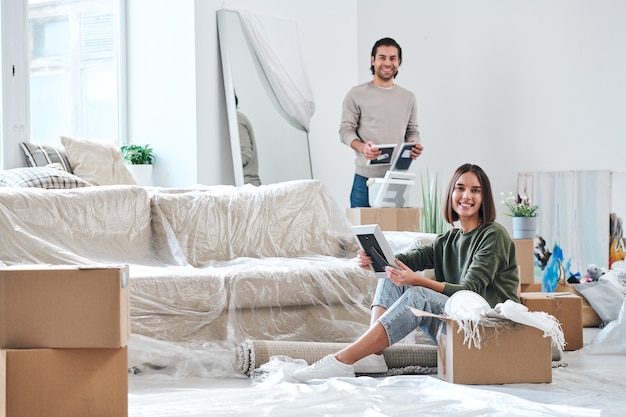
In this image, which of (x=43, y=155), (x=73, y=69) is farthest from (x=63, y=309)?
(x=73, y=69)

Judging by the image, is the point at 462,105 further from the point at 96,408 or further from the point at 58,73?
the point at 96,408

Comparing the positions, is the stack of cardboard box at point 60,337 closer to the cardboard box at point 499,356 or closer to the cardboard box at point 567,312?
the cardboard box at point 499,356

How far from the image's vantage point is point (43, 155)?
4.13 m

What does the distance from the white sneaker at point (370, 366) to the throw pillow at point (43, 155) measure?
1.96m

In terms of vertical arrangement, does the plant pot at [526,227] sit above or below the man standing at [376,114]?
below

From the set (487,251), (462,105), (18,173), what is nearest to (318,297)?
(487,251)

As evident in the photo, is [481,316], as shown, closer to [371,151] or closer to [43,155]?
[371,151]

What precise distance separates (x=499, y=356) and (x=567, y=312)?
93 cm

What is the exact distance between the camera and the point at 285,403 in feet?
8.11

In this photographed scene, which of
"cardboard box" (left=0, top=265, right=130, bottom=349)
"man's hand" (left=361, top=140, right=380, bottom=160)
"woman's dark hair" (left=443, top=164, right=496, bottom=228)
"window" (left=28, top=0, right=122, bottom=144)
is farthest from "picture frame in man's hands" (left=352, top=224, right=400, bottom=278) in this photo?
"window" (left=28, top=0, right=122, bottom=144)

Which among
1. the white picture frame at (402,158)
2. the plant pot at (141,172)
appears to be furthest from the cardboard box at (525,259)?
the plant pot at (141,172)

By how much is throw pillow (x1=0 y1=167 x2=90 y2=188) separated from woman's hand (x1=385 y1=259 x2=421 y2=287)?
1622mm

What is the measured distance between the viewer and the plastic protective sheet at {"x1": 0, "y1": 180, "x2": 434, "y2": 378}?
3102 millimetres

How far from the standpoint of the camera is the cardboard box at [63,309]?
2.25 meters
